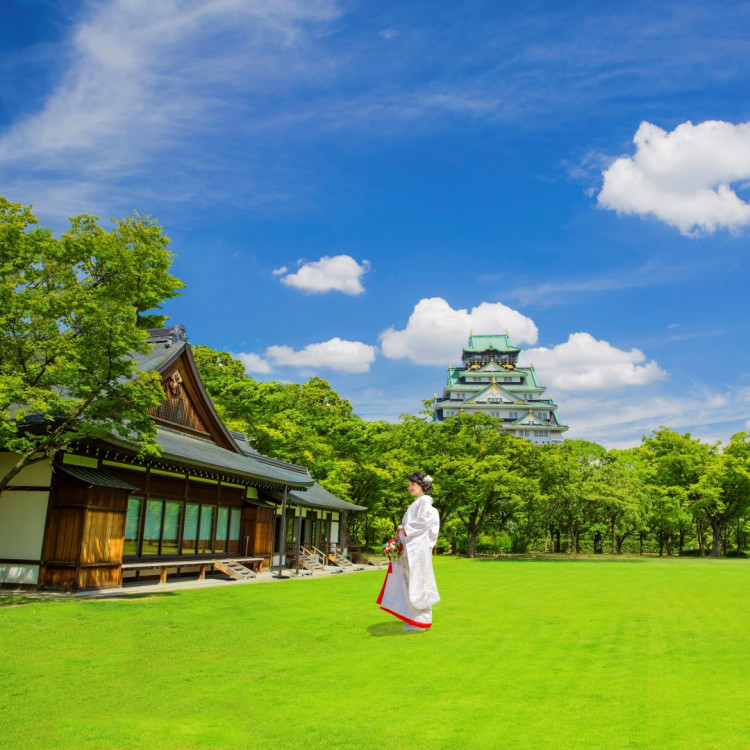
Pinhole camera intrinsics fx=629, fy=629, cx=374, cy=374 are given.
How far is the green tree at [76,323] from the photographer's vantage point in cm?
1234

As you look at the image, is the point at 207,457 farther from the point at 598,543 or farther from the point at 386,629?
the point at 598,543

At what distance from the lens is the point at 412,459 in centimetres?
3881

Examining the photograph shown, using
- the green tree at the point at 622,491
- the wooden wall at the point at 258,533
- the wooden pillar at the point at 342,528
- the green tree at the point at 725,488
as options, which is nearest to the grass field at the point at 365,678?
the wooden wall at the point at 258,533

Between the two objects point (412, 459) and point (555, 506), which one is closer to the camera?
point (412, 459)

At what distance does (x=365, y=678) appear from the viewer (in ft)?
20.6

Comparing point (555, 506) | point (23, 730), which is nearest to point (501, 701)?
point (23, 730)

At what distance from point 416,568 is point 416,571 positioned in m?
0.04

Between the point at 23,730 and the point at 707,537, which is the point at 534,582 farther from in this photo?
the point at 707,537

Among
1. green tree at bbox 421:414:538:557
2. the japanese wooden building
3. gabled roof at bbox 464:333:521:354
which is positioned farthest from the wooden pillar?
gabled roof at bbox 464:333:521:354

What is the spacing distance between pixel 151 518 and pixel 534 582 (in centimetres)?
1178

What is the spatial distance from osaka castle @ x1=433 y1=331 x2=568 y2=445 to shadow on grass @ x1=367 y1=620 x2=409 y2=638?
A: 6781 cm

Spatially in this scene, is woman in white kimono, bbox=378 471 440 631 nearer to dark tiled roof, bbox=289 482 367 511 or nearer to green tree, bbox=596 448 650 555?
dark tiled roof, bbox=289 482 367 511

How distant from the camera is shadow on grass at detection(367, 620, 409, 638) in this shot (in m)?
8.87

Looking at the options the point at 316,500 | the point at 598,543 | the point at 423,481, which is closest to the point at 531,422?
the point at 598,543
